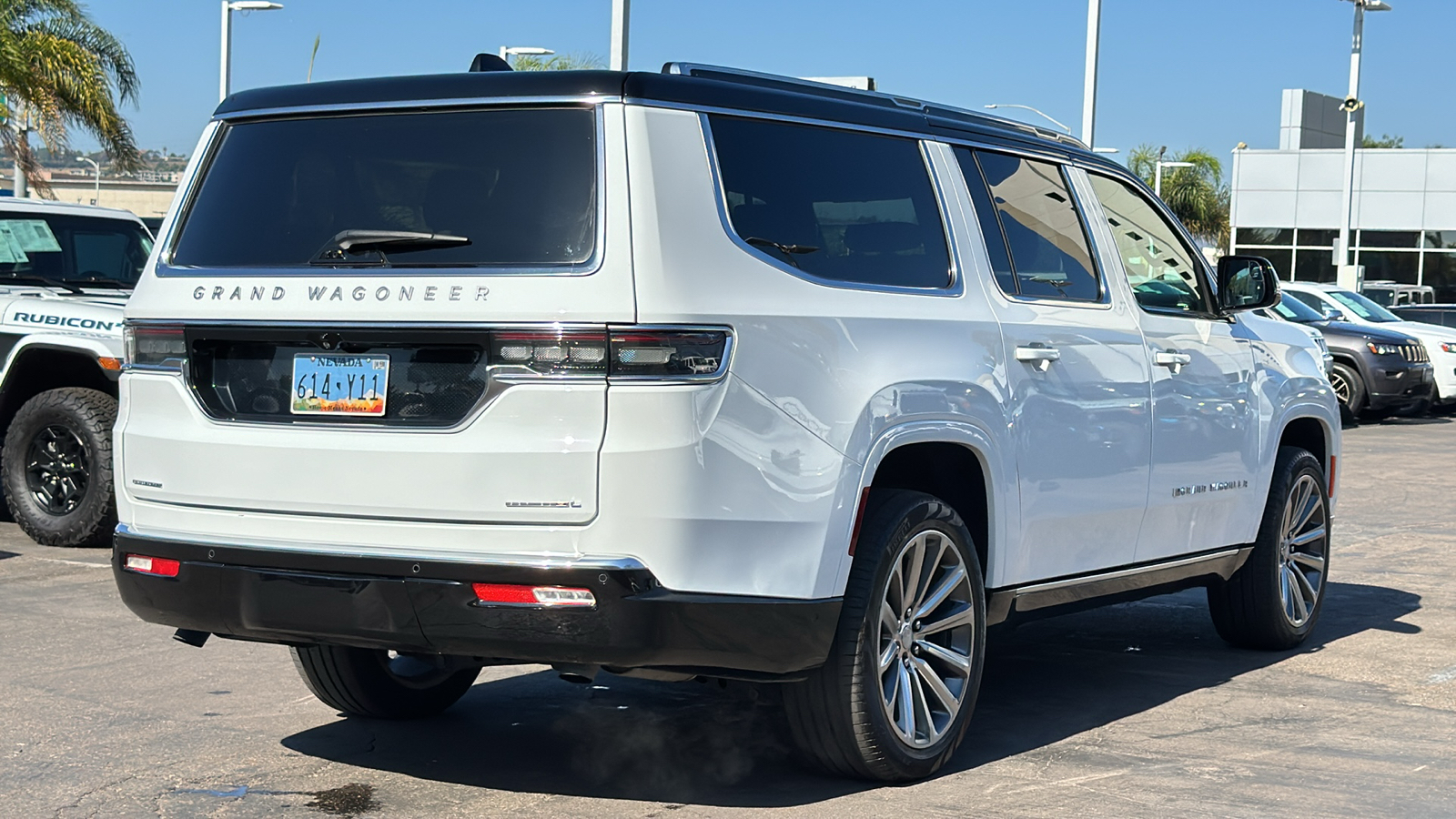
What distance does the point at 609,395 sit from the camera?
4246 millimetres

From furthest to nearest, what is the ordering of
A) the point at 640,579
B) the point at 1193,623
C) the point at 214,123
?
1. the point at 1193,623
2. the point at 214,123
3. the point at 640,579

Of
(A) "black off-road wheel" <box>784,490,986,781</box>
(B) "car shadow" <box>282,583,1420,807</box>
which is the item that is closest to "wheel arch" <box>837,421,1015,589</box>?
(A) "black off-road wheel" <box>784,490,986,781</box>

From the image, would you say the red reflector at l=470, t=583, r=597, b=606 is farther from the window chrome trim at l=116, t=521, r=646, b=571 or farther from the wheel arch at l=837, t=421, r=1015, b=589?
the wheel arch at l=837, t=421, r=1015, b=589

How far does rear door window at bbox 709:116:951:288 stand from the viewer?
184 inches

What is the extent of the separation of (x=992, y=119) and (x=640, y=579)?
243cm

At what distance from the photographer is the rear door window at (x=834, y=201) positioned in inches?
184

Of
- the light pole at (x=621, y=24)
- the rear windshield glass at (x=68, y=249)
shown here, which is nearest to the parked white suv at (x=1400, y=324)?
the light pole at (x=621, y=24)

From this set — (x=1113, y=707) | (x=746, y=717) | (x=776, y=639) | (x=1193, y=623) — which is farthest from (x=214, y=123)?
(x=1193, y=623)

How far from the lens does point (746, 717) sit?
5.98m

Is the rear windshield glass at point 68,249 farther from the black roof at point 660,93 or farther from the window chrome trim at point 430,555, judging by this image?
the window chrome trim at point 430,555

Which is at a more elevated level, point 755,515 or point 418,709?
point 755,515

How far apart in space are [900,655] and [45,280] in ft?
23.9

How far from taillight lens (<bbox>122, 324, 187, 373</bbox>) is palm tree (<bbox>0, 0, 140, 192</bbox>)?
2171 cm

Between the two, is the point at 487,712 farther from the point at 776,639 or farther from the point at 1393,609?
the point at 1393,609
